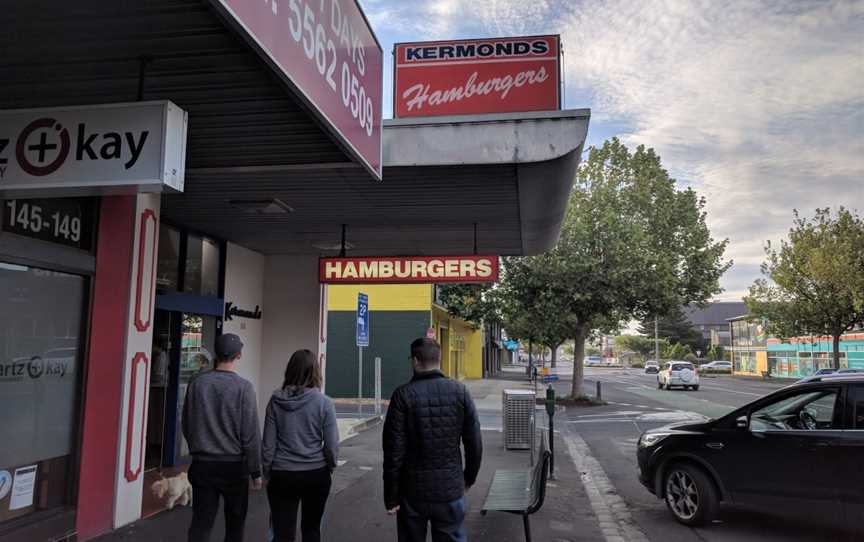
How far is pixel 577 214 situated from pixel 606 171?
415 cm

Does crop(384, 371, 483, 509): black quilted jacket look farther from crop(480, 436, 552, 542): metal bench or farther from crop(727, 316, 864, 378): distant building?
crop(727, 316, 864, 378): distant building

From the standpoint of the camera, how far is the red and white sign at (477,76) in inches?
313

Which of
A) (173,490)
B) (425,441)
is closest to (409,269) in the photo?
(173,490)

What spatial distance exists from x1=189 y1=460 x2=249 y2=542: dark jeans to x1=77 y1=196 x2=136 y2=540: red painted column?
193cm

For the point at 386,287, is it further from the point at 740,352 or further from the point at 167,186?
the point at 740,352

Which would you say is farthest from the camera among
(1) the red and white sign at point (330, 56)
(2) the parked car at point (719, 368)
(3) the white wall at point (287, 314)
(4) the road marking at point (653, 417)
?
(2) the parked car at point (719, 368)

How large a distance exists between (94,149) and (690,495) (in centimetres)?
639

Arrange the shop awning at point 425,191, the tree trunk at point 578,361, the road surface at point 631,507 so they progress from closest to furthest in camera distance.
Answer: the shop awning at point 425,191 < the road surface at point 631,507 < the tree trunk at point 578,361

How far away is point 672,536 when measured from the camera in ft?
20.5

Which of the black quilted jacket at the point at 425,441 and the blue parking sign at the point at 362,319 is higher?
the blue parking sign at the point at 362,319

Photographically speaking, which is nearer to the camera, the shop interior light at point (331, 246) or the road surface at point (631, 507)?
the road surface at point (631, 507)

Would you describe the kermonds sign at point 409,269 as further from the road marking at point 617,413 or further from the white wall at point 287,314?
the road marking at point 617,413

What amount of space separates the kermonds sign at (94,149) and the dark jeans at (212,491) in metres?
1.99

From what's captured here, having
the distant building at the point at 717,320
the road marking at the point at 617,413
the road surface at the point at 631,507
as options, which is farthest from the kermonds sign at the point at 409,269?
the distant building at the point at 717,320
